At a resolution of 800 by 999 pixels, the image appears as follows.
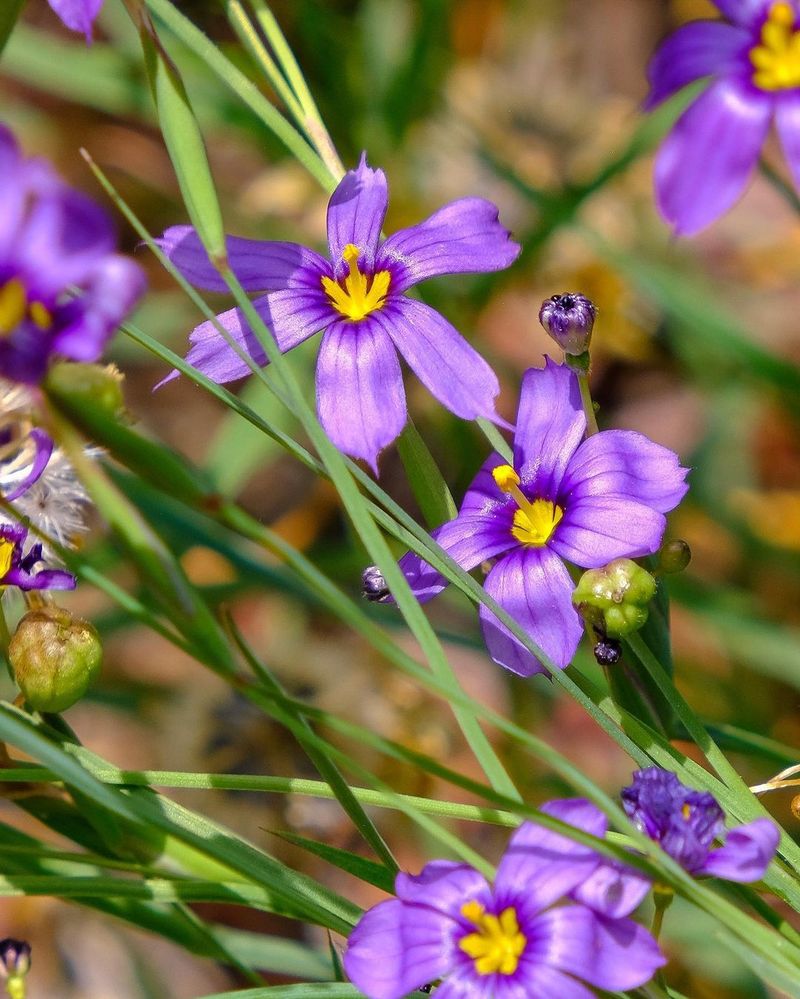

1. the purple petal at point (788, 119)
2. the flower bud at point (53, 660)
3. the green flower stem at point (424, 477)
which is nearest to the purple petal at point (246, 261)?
the green flower stem at point (424, 477)

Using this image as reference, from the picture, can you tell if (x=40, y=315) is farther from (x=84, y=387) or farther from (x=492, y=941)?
(x=492, y=941)

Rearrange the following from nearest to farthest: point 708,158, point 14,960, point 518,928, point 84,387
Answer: point 84,387 → point 518,928 → point 14,960 → point 708,158

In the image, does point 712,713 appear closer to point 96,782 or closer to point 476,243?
point 476,243

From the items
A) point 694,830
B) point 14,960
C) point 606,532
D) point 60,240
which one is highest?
point 60,240

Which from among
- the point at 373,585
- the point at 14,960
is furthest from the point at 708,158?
the point at 14,960

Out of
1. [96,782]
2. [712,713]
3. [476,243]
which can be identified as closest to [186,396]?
[712,713]

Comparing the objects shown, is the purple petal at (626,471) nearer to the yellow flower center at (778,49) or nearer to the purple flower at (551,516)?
the purple flower at (551,516)
